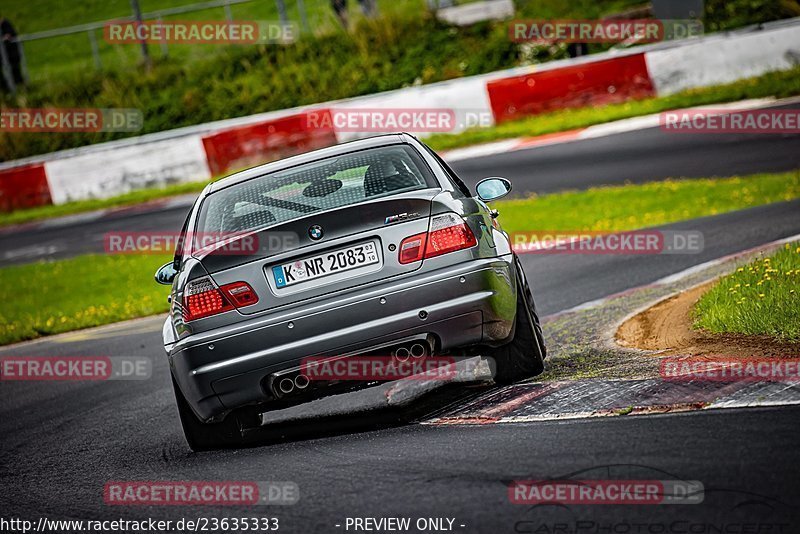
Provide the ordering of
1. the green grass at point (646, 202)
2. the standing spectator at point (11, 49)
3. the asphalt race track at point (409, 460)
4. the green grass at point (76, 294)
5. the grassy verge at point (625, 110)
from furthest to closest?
1. the standing spectator at point (11, 49)
2. the grassy verge at point (625, 110)
3. the green grass at point (646, 202)
4. the green grass at point (76, 294)
5. the asphalt race track at point (409, 460)

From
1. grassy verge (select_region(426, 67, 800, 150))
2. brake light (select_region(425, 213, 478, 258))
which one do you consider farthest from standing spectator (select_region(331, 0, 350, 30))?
brake light (select_region(425, 213, 478, 258))

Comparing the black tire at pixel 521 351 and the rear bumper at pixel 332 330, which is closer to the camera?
the rear bumper at pixel 332 330

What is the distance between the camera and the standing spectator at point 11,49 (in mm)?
28672

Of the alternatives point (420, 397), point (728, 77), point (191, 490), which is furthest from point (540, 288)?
point (728, 77)

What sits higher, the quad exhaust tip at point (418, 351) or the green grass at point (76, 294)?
the quad exhaust tip at point (418, 351)

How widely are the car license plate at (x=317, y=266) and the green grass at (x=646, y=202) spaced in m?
7.81

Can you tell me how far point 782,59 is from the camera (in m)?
19.5

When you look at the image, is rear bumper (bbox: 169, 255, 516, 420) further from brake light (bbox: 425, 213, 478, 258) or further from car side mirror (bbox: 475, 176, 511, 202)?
car side mirror (bbox: 475, 176, 511, 202)

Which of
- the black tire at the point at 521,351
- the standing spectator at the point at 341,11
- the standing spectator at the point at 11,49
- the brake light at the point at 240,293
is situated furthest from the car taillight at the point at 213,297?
the standing spectator at the point at 11,49

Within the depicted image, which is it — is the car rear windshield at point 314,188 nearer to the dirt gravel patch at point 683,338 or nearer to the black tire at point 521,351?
the black tire at point 521,351

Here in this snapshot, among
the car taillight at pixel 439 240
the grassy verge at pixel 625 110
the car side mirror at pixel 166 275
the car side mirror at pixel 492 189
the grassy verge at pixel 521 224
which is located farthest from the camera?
the grassy verge at pixel 625 110

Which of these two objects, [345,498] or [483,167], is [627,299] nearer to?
[345,498]

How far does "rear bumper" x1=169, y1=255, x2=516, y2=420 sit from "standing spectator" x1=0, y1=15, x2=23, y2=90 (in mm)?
24652

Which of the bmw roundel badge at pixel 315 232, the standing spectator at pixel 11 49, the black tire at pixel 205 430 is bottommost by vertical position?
the black tire at pixel 205 430
